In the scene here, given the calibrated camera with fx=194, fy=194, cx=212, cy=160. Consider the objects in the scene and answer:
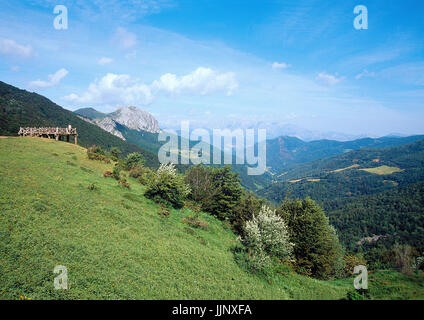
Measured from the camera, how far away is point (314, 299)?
56.6ft

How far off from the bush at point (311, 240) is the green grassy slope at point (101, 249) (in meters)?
9.79

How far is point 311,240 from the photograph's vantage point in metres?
30.2

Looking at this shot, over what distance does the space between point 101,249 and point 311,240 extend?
29.1 metres

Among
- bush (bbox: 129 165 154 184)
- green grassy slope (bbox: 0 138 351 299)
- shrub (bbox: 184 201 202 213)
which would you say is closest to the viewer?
green grassy slope (bbox: 0 138 351 299)

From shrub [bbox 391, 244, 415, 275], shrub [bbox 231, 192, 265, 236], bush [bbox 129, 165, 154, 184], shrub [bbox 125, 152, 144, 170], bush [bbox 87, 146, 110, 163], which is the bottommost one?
shrub [bbox 391, 244, 415, 275]

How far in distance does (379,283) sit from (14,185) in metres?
35.9

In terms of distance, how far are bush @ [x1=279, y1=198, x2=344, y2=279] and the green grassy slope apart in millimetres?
9795

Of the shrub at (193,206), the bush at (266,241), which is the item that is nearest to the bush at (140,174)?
the shrub at (193,206)

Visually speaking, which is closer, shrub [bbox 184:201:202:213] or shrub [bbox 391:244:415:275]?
shrub [bbox 391:244:415:275]

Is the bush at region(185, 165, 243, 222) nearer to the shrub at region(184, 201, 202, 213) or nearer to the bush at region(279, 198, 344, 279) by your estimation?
the shrub at region(184, 201, 202, 213)

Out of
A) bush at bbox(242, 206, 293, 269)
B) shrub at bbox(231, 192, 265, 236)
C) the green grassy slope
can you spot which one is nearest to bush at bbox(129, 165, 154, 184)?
the green grassy slope

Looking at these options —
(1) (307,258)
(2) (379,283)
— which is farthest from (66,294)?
(1) (307,258)

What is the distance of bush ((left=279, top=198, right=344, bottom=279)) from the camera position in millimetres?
29297

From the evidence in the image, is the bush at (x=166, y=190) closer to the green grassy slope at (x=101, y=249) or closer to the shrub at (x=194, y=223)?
the green grassy slope at (x=101, y=249)
